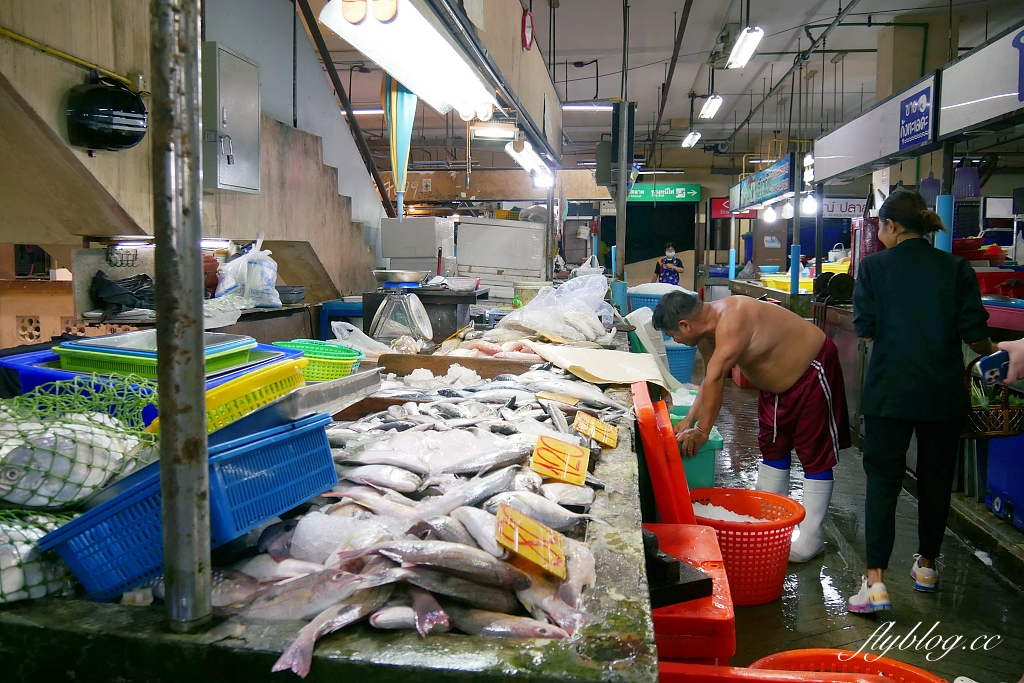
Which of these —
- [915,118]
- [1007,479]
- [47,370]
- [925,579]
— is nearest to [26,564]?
[47,370]

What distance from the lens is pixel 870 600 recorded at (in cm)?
352

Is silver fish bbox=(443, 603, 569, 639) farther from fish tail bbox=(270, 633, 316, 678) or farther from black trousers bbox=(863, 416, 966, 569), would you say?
black trousers bbox=(863, 416, 966, 569)

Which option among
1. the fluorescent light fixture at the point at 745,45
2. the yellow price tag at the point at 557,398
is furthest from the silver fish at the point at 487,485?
the fluorescent light fixture at the point at 745,45

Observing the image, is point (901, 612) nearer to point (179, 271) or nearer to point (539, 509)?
point (539, 509)

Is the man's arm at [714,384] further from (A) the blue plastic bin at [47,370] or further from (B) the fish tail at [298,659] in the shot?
(B) the fish tail at [298,659]

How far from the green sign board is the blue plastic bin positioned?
848 inches

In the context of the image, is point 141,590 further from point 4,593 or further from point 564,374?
point 564,374

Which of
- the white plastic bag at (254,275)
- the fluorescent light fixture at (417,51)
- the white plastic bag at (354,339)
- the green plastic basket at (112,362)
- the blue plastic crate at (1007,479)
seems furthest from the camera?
the white plastic bag at (254,275)

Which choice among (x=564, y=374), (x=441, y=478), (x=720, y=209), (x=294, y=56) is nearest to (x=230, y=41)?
(x=294, y=56)

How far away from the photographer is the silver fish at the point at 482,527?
153 centimetres

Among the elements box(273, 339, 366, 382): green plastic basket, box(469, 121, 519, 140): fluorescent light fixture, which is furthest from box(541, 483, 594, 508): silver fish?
box(469, 121, 519, 140): fluorescent light fixture

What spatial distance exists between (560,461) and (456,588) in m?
0.86

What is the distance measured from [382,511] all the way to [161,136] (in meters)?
1.07

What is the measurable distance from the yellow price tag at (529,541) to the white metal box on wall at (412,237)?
588 centimetres
